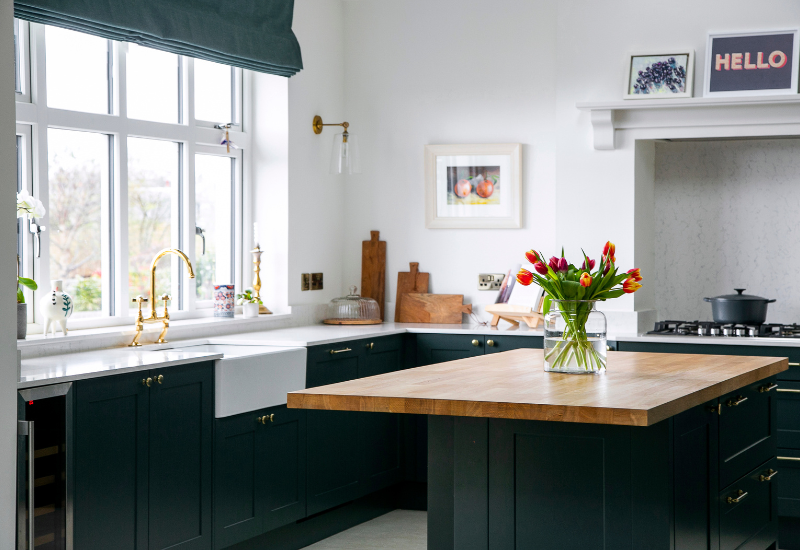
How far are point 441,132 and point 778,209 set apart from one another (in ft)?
6.44

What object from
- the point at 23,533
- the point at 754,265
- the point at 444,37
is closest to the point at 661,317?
the point at 754,265

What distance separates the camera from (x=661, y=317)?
17.4 feet

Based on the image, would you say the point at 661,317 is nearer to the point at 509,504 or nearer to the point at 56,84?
the point at 509,504

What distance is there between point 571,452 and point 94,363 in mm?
1780

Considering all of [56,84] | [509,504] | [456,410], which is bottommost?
[509,504]

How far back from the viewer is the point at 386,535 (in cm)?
470

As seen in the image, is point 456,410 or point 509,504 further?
point 509,504

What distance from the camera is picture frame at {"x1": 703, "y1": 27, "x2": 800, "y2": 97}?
457 cm

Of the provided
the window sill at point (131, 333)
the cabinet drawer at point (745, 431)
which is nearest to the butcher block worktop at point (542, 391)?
the cabinet drawer at point (745, 431)

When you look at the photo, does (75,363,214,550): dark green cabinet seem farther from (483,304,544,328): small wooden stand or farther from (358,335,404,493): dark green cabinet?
(483,304,544,328): small wooden stand

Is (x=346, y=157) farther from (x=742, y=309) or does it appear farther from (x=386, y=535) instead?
(x=742, y=309)

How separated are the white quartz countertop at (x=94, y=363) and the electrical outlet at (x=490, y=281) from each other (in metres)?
2.15

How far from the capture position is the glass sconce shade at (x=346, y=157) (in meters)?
5.21

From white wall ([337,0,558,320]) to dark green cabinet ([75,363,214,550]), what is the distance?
2.23 metres
